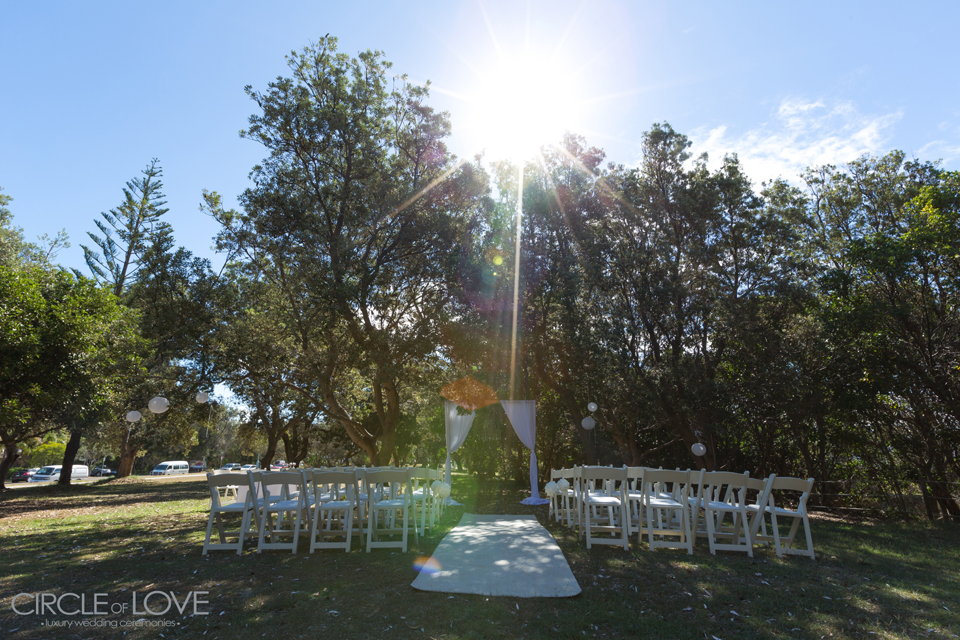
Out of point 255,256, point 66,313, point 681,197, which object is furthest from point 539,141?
point 66,313

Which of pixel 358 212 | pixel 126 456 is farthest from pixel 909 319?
pixel 126 456

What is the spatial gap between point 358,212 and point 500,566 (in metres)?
8.81

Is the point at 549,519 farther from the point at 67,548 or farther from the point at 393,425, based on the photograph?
the point at 67,548

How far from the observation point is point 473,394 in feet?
42.5

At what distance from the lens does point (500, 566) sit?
4543 millimetres

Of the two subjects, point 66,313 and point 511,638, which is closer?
point 511,638

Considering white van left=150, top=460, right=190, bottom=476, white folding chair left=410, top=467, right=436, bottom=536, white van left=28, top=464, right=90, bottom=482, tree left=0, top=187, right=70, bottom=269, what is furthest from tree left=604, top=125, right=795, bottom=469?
white van left=150, top=460, right=190, bottom=476

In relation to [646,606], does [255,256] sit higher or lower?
higher

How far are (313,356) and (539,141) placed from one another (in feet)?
30.1

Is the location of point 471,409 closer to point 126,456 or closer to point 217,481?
point 217,481

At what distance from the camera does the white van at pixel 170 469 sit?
42125mm

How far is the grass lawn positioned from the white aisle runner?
17cm

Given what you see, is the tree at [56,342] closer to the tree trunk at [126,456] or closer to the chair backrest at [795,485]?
the chair backrest at [795,485]

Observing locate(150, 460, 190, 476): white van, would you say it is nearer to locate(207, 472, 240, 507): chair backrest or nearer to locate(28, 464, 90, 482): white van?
locate(28, 464, 90, 482): white van
